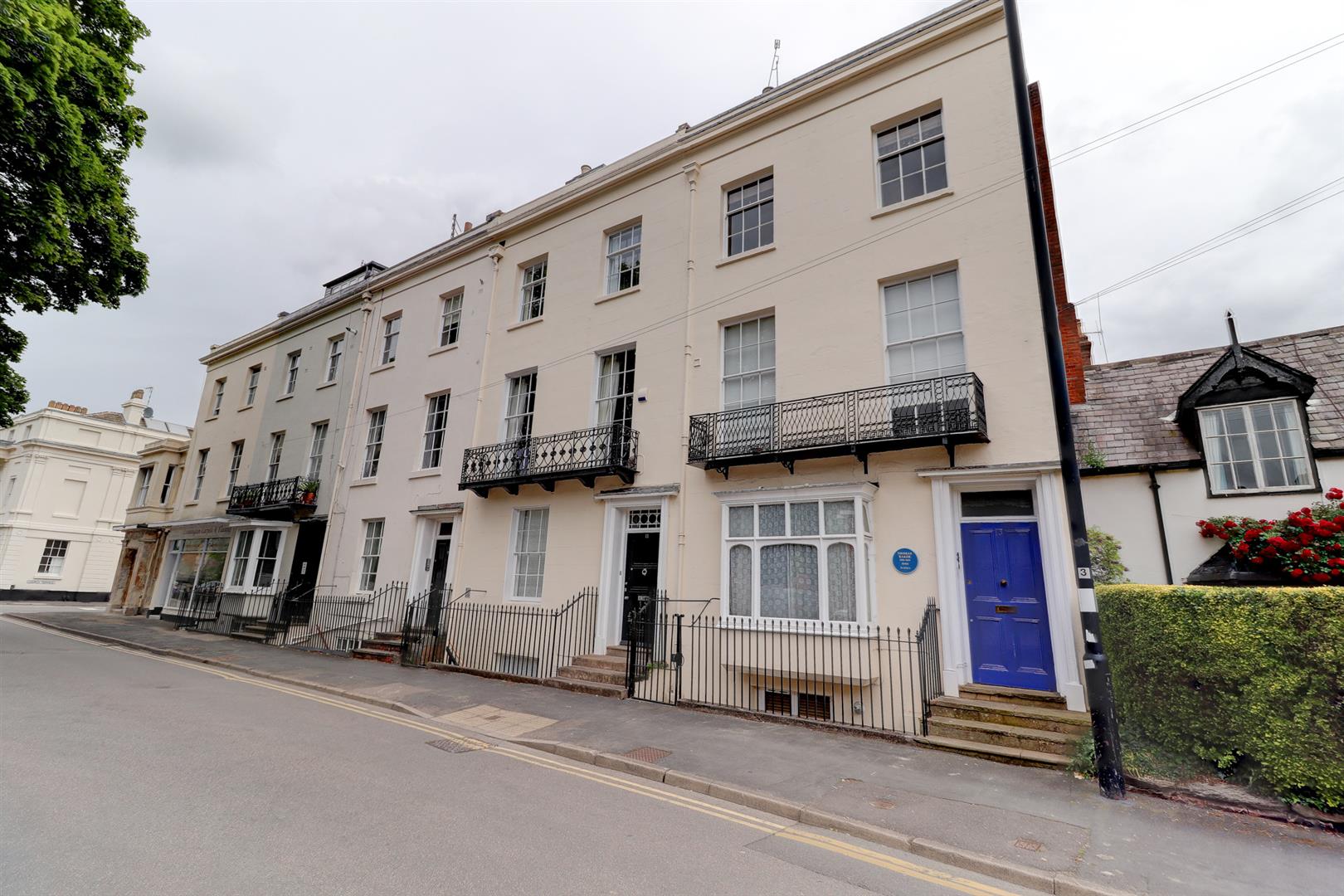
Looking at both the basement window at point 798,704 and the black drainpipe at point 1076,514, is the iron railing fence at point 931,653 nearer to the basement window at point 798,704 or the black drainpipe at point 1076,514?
the basement window at point 798,704

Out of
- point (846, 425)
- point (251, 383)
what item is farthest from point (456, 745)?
point (251, 383)

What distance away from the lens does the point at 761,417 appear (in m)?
10.7

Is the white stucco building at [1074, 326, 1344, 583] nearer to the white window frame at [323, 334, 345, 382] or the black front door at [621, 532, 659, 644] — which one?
the black front door at [621, 532, 659, 644]

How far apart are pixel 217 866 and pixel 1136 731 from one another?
324 inches

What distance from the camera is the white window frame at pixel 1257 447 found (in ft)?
29.5

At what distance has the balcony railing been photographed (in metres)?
12.3

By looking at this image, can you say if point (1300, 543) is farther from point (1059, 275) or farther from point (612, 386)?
point (612, 386)

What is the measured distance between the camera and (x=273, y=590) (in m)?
18.6

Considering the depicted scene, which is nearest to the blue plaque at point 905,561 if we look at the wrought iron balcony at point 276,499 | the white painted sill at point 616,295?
the white painted sill at point 616,295

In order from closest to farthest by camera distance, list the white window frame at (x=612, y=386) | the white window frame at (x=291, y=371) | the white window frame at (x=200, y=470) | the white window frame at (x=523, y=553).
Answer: the white window frame at (x=612, y=386) → the white window frame at (x=523, y=553) → the white window frame at (x=291, y=371) → the white window frame at (x=200, y=470)

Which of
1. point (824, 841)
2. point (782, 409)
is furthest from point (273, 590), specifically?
point (824, 841)

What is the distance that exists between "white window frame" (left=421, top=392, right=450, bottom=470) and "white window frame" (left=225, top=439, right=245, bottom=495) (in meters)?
10.7

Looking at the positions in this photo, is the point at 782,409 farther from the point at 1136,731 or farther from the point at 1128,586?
the point at 1136,731

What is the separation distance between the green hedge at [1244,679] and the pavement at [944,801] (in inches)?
23.0
